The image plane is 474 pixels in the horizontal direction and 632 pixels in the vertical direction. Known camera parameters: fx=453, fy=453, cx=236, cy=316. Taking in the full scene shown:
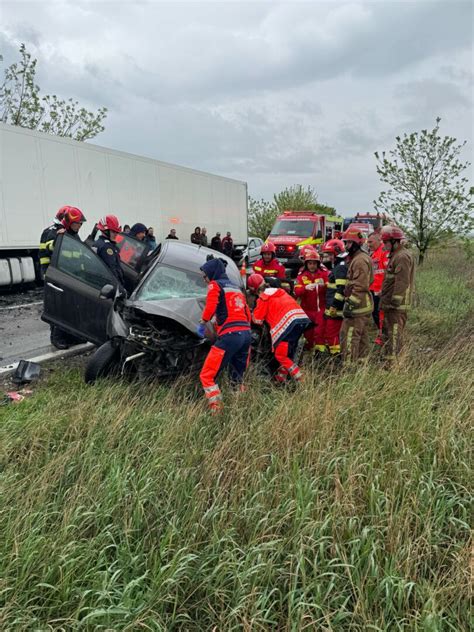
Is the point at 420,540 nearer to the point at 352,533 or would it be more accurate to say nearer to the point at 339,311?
the point at 352,533

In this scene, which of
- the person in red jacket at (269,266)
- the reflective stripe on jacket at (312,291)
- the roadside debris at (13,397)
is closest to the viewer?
the roadside debris at (13,397)

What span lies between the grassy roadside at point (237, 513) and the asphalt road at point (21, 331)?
2.05 m

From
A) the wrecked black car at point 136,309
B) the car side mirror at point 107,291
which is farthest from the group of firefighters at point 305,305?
the car side mirror at point 107,291

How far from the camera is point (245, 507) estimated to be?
2.43 metres

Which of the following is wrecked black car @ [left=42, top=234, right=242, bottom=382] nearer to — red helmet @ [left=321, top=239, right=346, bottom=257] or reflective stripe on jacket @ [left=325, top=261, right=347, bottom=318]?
reflective stripe on jacket @ [left=325, top=261, right=347, bottom=318]

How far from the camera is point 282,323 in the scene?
4.71 meters

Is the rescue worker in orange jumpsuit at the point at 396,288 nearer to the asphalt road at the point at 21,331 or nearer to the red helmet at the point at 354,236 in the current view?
the red helmet at the point at 354,236

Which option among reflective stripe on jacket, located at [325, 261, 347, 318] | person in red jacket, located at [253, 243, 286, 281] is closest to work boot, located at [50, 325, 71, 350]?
person in red jacket, located at [253, 243, 286, 281]

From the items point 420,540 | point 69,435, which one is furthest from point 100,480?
point 420,540

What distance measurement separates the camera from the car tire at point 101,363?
167 inches

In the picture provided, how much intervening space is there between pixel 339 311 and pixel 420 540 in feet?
11.1

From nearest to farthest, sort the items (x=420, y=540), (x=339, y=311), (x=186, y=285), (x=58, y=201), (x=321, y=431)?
(x=420, y=540)
(x=321, y=431)
(x=186, y=285)
(x=339, y=311)
(x=58, y=201)

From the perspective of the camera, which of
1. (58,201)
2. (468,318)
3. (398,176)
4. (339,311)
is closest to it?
(339,311)

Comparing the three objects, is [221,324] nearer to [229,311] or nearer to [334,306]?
[229,311]
